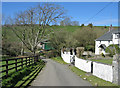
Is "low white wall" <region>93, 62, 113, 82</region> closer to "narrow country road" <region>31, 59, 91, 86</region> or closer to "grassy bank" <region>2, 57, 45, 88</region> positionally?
"narrow country road" <region>31, 59, 91, 86</region>

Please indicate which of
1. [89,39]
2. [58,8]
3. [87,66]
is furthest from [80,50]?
[89,39]

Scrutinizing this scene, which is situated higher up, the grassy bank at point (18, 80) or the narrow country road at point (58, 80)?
the grassy bank at point (18, 80)


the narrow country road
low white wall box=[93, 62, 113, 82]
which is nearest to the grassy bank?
the narrow country road

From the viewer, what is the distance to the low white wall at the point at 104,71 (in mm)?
8409

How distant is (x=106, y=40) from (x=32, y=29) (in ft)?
72.0

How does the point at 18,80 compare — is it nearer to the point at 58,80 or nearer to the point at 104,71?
the point at 58,80

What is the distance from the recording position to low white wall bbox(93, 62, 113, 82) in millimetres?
8409

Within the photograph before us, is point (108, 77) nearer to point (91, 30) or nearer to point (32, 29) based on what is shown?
point (32, 29)

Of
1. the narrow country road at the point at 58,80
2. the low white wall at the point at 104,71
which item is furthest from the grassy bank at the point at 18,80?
the low white wall at the point at 104,71

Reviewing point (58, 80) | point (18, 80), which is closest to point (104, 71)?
point (58, 80)

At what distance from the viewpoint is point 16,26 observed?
23.3 metres

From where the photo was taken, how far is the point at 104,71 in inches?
360

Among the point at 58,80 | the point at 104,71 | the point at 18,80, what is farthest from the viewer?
the point at 104,71

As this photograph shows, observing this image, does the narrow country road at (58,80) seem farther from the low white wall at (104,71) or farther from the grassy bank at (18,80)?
the low white wall at (104,71)
